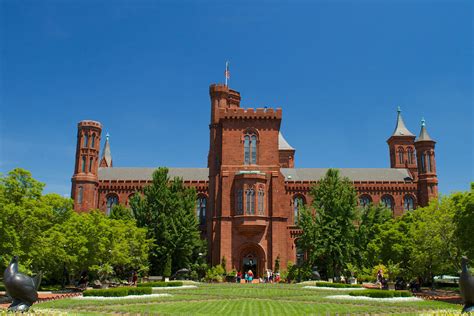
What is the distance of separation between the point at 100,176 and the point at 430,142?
52519mm

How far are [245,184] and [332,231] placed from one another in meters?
12.7

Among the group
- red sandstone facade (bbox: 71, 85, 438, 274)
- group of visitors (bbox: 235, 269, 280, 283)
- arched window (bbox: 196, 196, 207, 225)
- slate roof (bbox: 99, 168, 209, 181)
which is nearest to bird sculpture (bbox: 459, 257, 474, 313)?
group of visitors (bbox: 235, 269, 280, 283)

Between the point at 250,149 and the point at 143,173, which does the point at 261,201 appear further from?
the point at 143,173

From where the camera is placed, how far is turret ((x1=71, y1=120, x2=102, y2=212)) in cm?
6481

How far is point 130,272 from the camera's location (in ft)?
166

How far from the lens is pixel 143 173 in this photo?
73.8m

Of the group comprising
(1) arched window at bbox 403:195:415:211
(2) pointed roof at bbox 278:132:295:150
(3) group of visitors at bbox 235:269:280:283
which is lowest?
(3) group of visitors at bbox 235:269:280:283

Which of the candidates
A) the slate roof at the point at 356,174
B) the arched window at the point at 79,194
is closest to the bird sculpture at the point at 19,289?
the arched window at the point at 79,194

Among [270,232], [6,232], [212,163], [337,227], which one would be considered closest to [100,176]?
[212,163]

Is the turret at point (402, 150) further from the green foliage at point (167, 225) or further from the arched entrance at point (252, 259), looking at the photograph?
the green foliage at point (167, 225)

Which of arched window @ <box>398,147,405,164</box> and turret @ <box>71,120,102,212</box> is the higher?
arched window @ <box>398,147,405,164</box>

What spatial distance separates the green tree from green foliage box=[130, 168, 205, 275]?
13.6 metres

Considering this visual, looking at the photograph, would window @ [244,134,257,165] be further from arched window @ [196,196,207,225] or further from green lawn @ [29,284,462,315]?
green lawn @ [29,284,462,315]

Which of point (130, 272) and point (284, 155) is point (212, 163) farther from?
point (284, 155)
